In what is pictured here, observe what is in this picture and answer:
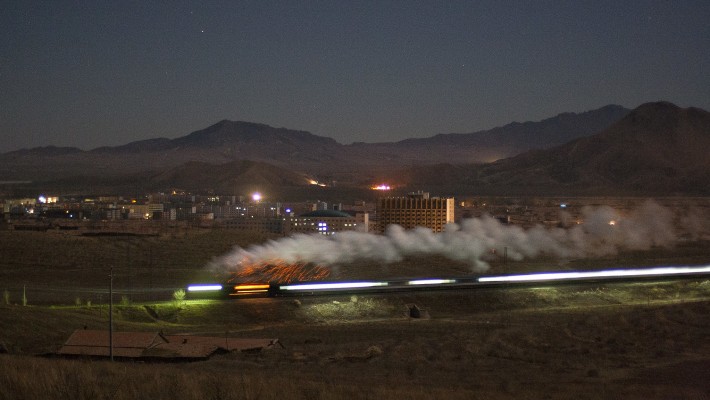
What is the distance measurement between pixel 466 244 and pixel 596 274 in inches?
546

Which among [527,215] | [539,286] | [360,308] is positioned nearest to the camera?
[360,308]

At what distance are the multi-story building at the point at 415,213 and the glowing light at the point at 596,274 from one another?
33.4m

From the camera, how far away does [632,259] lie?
6334 centimetres

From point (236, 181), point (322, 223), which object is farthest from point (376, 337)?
point (236, 181)

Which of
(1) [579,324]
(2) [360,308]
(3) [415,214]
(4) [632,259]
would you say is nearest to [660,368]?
(1) [579,324]

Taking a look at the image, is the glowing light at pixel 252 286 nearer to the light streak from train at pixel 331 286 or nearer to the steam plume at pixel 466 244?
the light streak from train at pixel 331 286

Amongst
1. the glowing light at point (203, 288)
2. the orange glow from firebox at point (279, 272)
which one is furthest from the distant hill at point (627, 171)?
the glowing light at point (203, 288)

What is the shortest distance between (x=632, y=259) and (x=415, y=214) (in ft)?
85.2

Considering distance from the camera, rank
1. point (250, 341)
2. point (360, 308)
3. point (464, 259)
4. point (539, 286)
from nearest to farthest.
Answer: point (250, 341), point (360, 308), point (539, 286), point (464, 259)

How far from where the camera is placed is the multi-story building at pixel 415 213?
84500 millimetres

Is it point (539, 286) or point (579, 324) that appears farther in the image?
point (539, 286)

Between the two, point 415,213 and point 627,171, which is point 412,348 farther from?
point 627,171

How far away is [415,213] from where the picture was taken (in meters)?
85.4

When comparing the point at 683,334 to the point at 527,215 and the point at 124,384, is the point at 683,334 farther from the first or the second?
the point at 527,215
